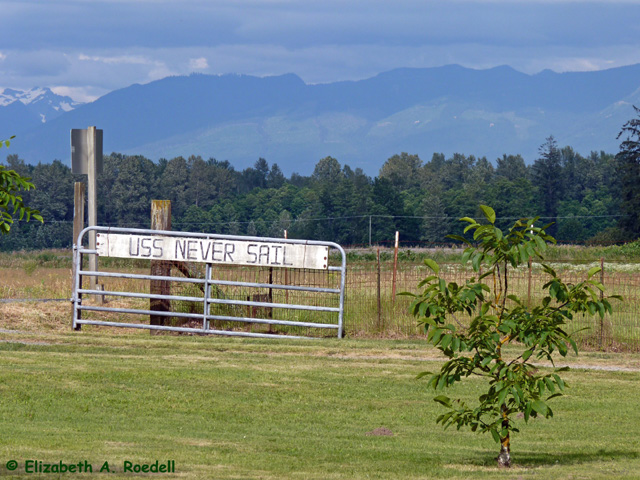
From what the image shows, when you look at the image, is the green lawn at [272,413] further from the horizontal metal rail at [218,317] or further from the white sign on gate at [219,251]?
the white sign on gate at [219,251]

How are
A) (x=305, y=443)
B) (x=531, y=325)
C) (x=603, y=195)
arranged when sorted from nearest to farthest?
1. (x=531, y=325)
2. (x=305, y=443)
3. (x=603, y=195)

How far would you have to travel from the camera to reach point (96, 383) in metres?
11.9

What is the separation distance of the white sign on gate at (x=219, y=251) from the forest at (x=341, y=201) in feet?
277

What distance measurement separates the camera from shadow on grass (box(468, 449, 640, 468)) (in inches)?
320

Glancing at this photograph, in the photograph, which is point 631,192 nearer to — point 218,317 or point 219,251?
point 219,251

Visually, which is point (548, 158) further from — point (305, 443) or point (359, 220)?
point (305, 443)

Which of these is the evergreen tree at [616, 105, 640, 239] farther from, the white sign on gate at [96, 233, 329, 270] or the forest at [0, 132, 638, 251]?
the white sign on gate at [96, 233, 329, 270]

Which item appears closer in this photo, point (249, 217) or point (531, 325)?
point (531, 325)

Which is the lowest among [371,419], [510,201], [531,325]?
[371,419]

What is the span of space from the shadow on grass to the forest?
93360 mm

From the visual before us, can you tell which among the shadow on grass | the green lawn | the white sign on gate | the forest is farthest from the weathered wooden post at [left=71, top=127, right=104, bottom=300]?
the forest

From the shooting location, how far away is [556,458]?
8406 millimetres

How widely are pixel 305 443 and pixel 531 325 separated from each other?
2661mm

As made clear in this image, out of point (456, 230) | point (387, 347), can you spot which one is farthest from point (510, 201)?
point (387, 347)
